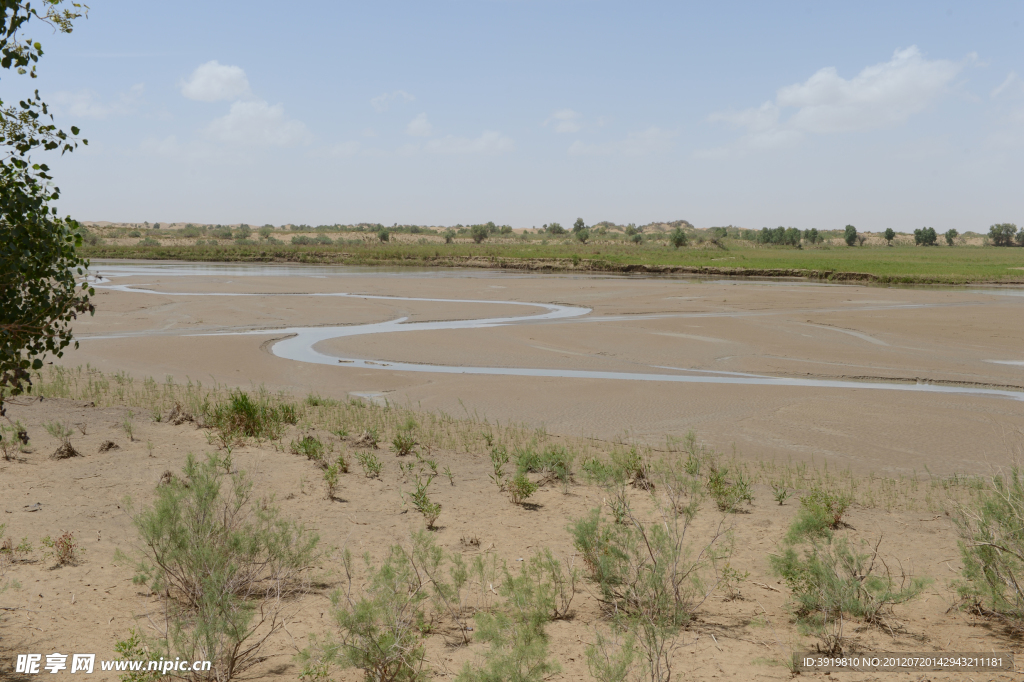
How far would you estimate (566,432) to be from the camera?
11.5 metres

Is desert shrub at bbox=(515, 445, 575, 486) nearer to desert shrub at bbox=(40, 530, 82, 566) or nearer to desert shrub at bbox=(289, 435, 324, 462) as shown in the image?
desert shrub at bbox=(289, 435, 324, 462)

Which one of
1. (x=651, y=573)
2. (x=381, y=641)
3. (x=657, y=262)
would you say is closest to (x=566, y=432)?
(x=651, y=573)

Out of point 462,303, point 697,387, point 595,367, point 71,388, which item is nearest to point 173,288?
point 462,303

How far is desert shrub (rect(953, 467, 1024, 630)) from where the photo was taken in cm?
502

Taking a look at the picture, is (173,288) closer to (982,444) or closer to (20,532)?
(20,532)

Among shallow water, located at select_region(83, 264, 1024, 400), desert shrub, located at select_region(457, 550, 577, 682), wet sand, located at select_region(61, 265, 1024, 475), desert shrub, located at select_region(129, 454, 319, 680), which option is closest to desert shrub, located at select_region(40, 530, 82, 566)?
desert shrub, located at select_region(129, 454, 319, 680)

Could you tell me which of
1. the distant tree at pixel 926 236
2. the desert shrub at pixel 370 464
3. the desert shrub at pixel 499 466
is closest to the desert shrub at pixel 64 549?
the desert shrub at pixel 370 464

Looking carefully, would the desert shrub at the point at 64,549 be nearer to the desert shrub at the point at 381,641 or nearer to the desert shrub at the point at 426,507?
the desert shrub at the point at 381,641

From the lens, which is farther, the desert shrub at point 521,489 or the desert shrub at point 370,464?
the desert shrub at point 370,464

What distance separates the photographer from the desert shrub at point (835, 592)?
494 centimetres

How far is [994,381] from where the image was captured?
15.2 m

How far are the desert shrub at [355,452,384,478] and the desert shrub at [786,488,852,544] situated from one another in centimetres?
446

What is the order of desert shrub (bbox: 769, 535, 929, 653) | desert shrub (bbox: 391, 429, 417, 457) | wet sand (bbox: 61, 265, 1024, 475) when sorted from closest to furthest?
desert shrub (bbox: 769, 535, 929, 653) → desert shrub (bbox: 391, 429, 417, 457) → wet sand (bbox: 61, 265, 1024, 475)

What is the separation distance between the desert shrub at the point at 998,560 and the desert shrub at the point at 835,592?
336 mm
